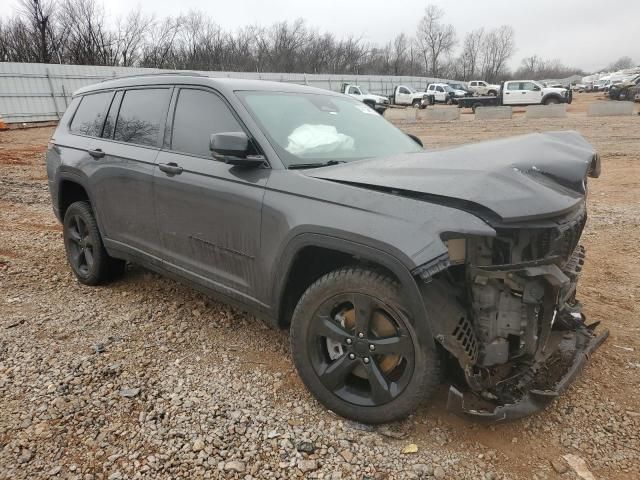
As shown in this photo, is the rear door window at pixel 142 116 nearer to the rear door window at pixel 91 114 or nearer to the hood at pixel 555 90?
the rear door window at pixel 91 114

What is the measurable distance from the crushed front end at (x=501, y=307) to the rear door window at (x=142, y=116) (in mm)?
2353

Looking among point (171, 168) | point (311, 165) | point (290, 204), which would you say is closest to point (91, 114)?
point (171, 168)

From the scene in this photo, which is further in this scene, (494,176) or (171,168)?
(171,168)

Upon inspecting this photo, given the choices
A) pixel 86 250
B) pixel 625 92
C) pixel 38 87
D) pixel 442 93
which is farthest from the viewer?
pixel 442 93

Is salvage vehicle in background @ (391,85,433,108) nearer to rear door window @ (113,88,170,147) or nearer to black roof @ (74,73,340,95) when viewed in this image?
black roof @ (74,73,340,95)

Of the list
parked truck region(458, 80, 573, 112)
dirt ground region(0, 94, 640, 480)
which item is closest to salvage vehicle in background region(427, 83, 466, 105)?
parked truck region(458, 80, 573, 112)

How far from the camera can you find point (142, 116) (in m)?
3.60

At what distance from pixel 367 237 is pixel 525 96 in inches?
1361

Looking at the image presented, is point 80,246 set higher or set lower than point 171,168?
lower

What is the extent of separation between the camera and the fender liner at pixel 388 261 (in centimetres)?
208

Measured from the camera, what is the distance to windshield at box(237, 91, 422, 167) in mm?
2850

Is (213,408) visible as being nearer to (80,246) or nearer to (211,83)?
(211,83)

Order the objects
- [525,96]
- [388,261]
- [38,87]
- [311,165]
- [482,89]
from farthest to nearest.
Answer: [482,89]
[525,96]
[38,87]
[311,165]
[388,261]

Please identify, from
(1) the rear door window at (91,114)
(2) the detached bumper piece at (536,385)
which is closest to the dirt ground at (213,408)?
(2) the detached bumper piece at (536,385)
